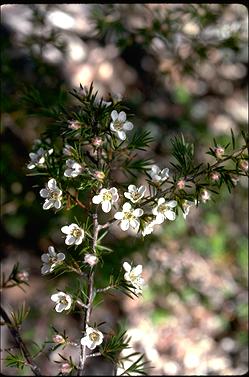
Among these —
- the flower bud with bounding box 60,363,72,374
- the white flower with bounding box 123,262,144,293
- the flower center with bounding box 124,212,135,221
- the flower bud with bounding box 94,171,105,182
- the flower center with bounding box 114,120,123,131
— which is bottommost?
the flower bud with bounding box 60,363,72,374

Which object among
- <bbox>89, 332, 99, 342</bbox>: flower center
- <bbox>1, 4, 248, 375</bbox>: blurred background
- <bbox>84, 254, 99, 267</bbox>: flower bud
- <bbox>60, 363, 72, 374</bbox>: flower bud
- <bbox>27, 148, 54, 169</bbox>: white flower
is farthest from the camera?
<bbox>1, 4, 248, 375</bbox>: blurred background

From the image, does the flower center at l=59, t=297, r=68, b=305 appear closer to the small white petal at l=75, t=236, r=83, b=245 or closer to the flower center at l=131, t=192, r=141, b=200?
the small white petal at l=75, t=236, r=83, b=245

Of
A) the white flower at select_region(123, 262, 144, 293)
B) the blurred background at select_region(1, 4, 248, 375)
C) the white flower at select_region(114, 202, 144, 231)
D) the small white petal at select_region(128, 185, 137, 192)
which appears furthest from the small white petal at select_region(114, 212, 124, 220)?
the blurred background at select_region(1, 4, 248, 375)

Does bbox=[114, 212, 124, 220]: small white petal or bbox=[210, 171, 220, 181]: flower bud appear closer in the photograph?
bbox=[114, 212, 124, 220]: small white petal

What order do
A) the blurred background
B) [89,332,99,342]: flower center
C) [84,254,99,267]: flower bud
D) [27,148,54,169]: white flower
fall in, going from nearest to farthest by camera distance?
[84,254,99,267]: flower bud
[89,332,99,342]: flower center
[27,148,54,169]: white flower
the blurred background

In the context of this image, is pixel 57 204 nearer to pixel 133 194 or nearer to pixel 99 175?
pixel 99 175

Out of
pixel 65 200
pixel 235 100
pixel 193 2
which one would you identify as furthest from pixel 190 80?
pixel 65 200

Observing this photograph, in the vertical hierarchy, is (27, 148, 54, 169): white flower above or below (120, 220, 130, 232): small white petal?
above

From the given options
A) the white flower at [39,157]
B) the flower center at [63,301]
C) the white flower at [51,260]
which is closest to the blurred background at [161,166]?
the white flower at [39,157]
